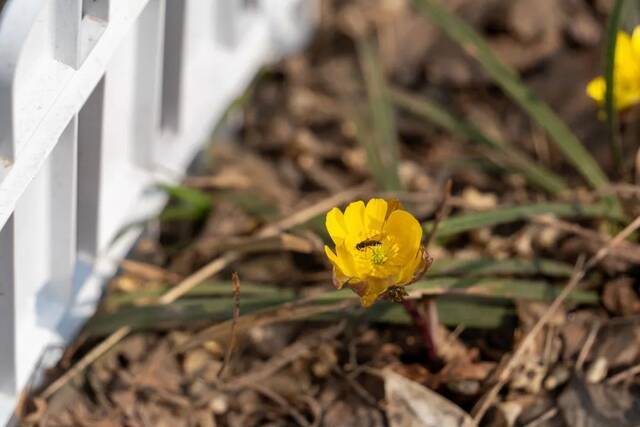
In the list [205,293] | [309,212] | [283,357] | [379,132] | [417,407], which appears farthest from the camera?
[379,132]

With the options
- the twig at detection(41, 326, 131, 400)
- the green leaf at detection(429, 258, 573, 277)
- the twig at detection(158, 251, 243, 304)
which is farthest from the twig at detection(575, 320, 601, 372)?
the twig at detection(41, 326, 131, 400)

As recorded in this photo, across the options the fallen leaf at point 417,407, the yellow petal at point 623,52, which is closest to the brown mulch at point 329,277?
the fallen leaf at point 417,407

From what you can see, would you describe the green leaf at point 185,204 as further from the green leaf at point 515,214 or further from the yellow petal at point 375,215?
the yellow petal at point 375,215

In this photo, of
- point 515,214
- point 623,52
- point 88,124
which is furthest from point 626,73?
point 88,124

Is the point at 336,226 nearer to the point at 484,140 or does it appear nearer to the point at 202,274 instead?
the point at 202,274

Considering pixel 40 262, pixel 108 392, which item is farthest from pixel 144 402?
pixel 40 262

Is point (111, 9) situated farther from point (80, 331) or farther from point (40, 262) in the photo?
point (80, 331)

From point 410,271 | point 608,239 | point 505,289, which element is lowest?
point 410,271
